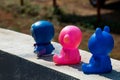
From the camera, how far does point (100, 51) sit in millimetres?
3004

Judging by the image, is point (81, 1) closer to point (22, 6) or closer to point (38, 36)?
point (22, 6)

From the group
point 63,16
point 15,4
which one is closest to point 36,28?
point 63,16

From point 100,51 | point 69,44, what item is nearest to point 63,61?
point 69,44

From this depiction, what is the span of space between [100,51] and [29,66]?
856 millimetres

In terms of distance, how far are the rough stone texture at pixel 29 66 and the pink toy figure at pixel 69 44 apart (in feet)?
0.19

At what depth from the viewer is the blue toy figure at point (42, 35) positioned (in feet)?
11.4

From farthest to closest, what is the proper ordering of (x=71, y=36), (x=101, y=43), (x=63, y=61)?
(x=63, y=61) → (x=71, y=36) → (x=101, y=43)

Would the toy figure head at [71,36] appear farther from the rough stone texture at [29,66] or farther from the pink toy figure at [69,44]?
the rough stone texture at [29,66]

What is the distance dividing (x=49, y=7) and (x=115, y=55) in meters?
3.58

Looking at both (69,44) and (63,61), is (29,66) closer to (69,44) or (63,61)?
(63,61)

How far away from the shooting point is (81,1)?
9.91 metres

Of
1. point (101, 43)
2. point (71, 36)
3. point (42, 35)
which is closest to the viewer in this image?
point (101, 43)

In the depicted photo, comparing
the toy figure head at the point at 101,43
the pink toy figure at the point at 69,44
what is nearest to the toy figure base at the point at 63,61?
the pink toy figure at the point at 69,44

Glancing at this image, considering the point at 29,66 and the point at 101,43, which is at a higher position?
the point at 101,43
